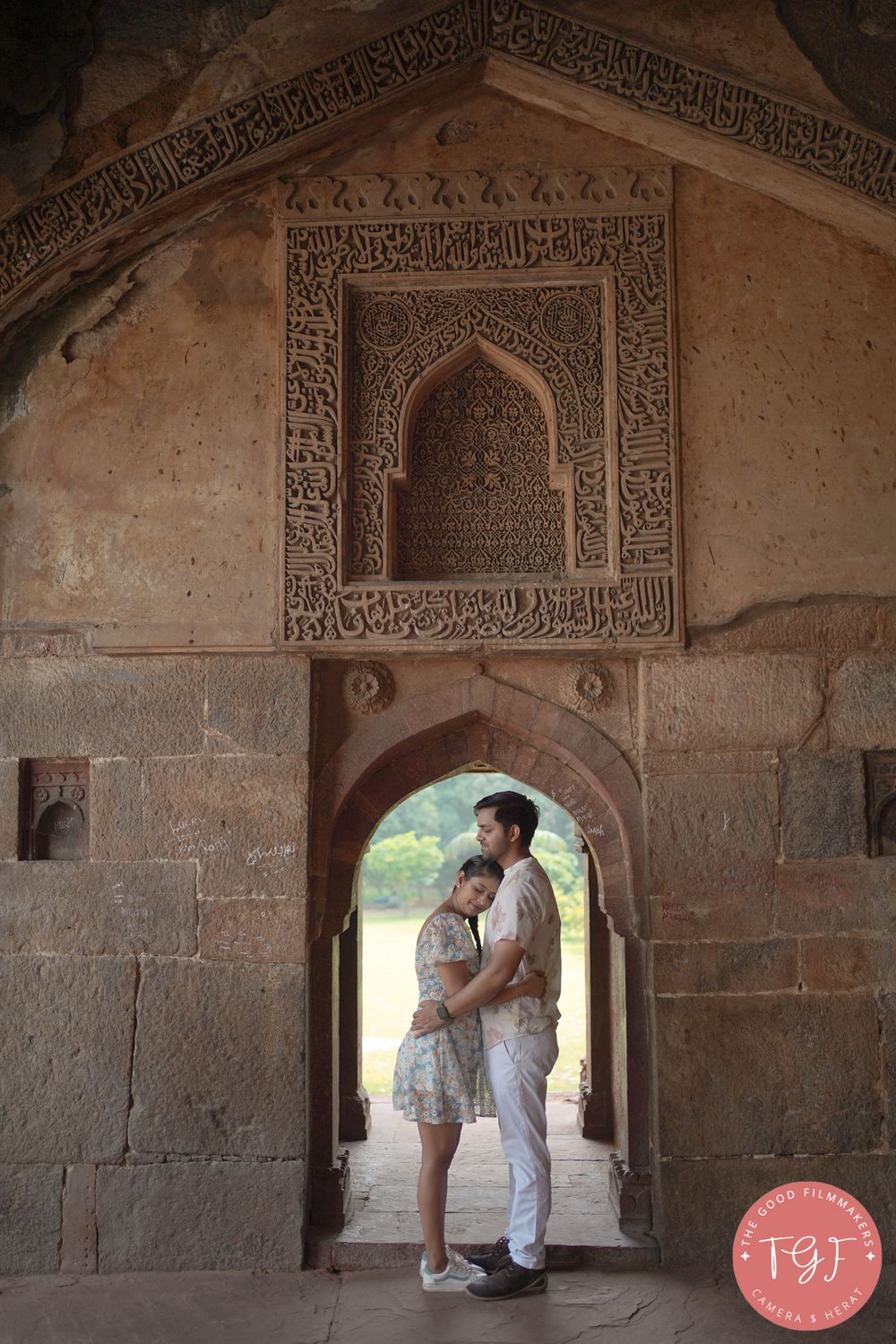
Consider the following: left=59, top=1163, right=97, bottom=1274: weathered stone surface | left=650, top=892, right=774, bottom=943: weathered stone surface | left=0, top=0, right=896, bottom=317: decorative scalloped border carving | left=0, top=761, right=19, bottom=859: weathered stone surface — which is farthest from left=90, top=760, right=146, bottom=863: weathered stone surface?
left=650, top=892, right=774, bottom=943: weathered stone surface

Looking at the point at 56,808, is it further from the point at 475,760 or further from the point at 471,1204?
the point at 471,1204

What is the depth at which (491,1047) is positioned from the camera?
3.58 metres

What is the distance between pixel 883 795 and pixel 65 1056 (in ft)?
9.92

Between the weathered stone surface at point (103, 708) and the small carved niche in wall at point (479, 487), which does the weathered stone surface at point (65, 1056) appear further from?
the small carved niche in wall at point (479, 487)

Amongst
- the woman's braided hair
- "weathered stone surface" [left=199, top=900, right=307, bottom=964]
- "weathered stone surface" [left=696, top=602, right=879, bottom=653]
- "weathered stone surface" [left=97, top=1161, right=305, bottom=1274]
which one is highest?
"weathered stone surface" [left=696, top=602, right=879, bottom=653]

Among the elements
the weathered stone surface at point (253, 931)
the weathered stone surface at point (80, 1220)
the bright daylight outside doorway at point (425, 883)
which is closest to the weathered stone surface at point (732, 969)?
the weathered stone surface at point (253, 931)

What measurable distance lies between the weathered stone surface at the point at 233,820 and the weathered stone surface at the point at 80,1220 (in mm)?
1036

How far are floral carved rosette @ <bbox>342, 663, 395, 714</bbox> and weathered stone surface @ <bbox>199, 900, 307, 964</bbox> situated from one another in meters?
0.74

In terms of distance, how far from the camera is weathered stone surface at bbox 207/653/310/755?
402cm

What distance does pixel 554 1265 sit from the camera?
382 centimetres

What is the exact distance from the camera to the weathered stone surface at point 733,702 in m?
3.97

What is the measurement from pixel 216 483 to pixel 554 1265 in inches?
118

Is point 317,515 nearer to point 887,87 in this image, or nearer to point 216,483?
point 216,483

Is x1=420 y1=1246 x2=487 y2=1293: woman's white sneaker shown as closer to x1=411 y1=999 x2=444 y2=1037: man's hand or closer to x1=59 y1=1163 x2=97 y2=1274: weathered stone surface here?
x1=411 y1=999 x2=444 y2=1037: man's hand
